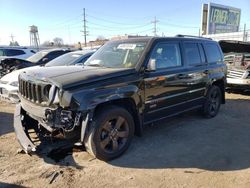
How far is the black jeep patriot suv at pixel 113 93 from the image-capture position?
3988mm

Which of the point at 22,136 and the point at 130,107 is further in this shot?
the point at 130,107

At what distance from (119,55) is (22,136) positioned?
224 cm

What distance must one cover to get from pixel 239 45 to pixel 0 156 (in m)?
9.82

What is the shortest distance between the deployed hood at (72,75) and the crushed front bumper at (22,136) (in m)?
0.79

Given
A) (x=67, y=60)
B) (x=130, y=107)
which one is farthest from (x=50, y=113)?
(x=67, y=60)

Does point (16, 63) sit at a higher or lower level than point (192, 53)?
lower

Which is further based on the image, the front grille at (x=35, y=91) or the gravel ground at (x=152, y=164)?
the front grille at (x=35, y=91)

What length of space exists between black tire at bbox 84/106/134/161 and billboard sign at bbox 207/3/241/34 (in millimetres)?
40926

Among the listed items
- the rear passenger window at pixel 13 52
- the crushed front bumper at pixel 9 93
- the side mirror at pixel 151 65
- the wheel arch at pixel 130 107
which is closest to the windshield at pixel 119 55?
the side mirror at pixel 151 65

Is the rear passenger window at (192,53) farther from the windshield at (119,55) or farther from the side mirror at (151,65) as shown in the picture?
the side mirror at (151,65)

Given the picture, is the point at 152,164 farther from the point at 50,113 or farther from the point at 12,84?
the point at 12,84

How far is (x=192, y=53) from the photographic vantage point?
6.07 m

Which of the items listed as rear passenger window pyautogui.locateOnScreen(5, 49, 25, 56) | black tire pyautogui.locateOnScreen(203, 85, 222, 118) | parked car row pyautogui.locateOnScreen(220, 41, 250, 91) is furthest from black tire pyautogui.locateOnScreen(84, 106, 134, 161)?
rear passenger window pyautogui.locateOnScreen(5, 49, 25, 56)

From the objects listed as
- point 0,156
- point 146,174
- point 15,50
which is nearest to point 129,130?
point 146,174
